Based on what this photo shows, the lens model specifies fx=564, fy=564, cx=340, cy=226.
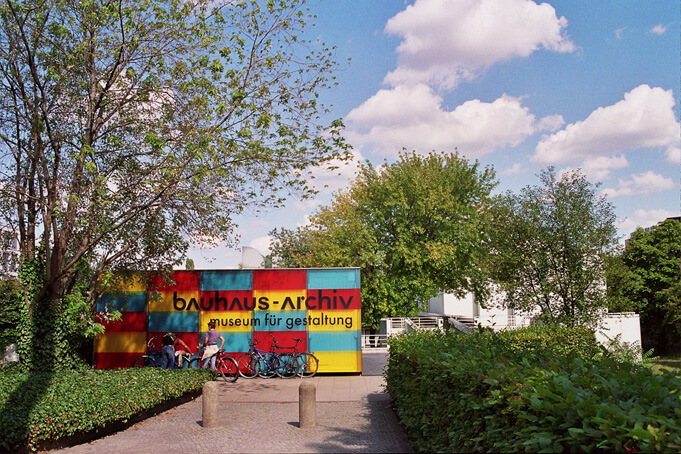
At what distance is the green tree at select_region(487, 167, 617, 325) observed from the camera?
2175cm

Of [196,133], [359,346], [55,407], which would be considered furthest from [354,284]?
[55,407]

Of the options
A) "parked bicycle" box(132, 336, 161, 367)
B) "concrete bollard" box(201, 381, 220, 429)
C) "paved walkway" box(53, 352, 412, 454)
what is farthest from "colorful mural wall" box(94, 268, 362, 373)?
"concrete bollard" box(201, 381, 220, 429)

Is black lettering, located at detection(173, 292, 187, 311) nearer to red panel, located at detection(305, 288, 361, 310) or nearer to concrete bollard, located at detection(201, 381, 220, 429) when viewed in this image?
red panel, located at detection(305, 288, 361, 310)

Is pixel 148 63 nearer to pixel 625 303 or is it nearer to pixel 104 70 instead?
pixel 104 70

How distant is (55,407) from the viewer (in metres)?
8.28

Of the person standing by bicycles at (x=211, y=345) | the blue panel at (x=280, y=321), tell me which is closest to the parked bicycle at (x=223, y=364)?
the person standing by bicycles at (x=211, y=345)

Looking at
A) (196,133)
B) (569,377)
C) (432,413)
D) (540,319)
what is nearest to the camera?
(569,377)

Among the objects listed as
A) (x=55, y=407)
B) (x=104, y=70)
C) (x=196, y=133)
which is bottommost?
(x=55, y=407)

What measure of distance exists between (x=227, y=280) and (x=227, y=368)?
8.76ft

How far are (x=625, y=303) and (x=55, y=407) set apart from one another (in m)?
22.8

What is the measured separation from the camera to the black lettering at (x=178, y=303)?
17.4 metres

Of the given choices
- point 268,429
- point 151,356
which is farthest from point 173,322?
point 268,429

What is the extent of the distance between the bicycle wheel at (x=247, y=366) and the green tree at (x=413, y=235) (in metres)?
17.3

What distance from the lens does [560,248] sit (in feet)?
71.9
